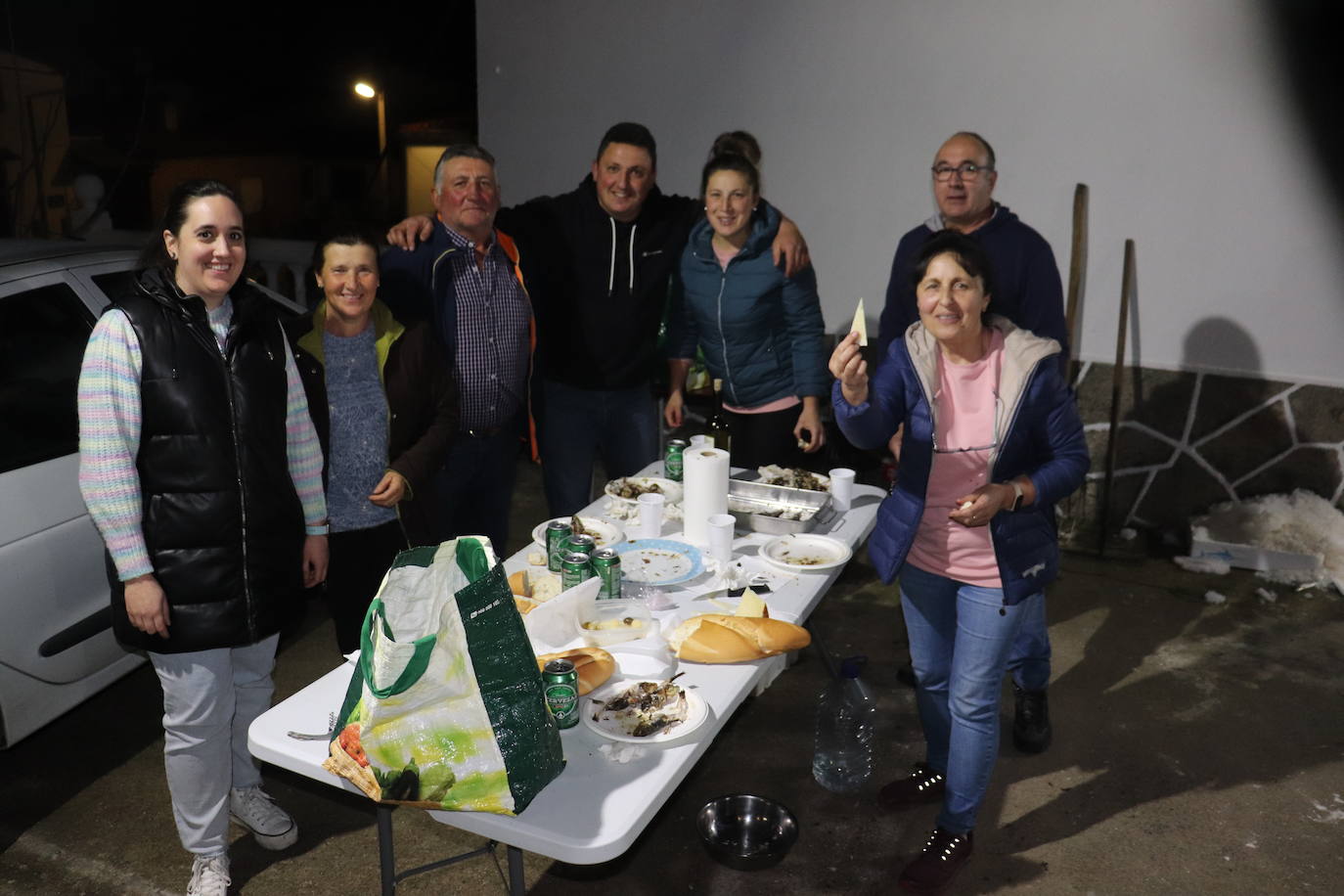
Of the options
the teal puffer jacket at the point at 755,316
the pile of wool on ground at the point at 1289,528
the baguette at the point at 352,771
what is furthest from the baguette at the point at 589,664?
the pile of wool on ground at the point at 1289,528

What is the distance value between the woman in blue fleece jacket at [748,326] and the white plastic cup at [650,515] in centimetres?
77

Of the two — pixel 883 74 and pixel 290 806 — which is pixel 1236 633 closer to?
pixel 883 74

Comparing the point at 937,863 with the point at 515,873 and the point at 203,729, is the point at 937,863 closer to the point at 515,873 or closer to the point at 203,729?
the point at 515,873

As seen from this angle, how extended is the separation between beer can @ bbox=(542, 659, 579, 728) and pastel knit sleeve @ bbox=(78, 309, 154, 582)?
1118 mm

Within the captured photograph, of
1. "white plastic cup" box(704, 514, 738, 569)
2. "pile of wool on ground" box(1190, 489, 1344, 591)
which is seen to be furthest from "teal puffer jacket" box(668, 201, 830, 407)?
"pile of wool on ground" box(1190, 489, 1344, 591)

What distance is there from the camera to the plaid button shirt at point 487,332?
140 inches

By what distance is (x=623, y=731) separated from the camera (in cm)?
212

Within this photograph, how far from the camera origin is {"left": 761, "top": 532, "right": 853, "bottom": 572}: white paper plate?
9.69 feet

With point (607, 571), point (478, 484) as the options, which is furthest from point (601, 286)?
point (607, 571)

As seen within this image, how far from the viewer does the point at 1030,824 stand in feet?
10.7

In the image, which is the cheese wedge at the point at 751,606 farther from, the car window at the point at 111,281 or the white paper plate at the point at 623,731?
the car window at the point at 111,281

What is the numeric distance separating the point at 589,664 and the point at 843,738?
146 cm

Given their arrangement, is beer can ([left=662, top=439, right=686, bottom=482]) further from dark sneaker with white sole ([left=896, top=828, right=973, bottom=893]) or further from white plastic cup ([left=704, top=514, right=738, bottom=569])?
dark sneaker with white sole ([left=896, top=828, right=973, bottom=893])

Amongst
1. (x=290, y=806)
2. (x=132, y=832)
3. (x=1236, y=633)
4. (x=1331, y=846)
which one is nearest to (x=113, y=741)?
(x=132, y=832)
